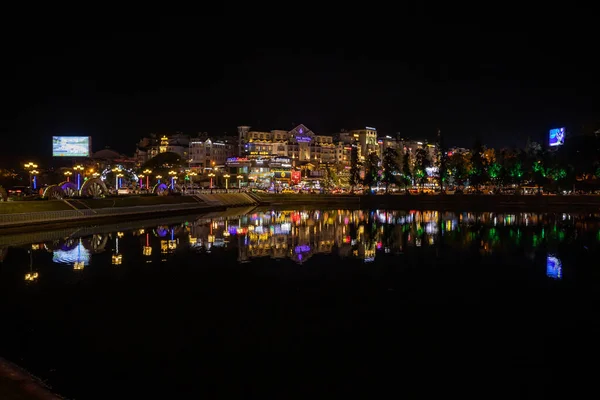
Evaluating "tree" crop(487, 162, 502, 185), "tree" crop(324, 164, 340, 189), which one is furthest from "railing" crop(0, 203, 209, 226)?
"tree" crop(324, 164, 340, 189)

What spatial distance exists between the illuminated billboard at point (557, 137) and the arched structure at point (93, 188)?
64317 millimetres

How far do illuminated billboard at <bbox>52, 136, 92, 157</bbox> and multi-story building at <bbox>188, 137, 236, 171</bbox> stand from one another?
54975 mm

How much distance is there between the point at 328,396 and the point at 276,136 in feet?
353

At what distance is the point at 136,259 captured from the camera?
17.5m

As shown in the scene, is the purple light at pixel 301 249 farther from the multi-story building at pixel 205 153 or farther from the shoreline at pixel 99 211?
the multi-story building at pixel 205 153

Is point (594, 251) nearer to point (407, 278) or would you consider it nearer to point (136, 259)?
point (407, 278)

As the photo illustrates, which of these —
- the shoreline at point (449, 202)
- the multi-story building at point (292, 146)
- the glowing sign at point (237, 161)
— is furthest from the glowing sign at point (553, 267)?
the multi-story building at point (292, 146)

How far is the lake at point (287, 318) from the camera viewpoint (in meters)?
7.07

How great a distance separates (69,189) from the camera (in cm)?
4091

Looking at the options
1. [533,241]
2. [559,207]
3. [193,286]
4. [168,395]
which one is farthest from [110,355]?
[559,207]

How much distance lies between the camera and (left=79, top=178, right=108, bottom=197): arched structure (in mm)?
42344

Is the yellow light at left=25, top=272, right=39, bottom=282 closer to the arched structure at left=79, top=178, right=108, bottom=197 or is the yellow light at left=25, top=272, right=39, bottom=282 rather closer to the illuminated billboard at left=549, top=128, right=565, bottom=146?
the arched structure at left=79, top=178, right=108, bottom=197

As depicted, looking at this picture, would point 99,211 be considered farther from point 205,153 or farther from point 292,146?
point 292,146

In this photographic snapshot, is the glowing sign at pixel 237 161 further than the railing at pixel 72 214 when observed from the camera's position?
Yes
